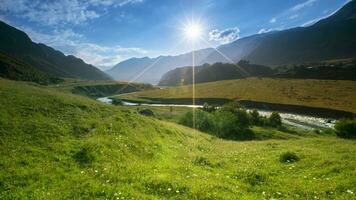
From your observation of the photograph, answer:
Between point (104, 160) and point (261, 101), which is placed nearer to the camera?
point (104, 160)

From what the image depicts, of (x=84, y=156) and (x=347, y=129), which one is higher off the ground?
(x=84, y=156)

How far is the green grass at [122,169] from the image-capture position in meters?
13.5

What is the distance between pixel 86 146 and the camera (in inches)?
789

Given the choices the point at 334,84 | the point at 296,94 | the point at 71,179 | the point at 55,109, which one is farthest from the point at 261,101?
the point at 71,179

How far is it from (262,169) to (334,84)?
598 ft

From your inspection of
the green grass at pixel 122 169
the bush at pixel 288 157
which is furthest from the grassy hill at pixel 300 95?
the green grass at pixel 122 169

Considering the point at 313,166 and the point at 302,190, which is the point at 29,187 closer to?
the point at 302,190

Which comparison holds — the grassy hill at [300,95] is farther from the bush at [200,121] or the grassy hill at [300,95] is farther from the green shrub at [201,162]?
the green shrub at [201,162]

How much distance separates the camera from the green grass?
1347cm

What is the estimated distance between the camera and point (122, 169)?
1680cm

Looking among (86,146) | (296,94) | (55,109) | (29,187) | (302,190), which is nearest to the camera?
(29,187)

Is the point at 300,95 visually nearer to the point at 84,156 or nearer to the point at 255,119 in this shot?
the point at 255,119

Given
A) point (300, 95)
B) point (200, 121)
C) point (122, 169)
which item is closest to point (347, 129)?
point (200, 121)

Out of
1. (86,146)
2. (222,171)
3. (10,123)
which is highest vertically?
(10,123)
